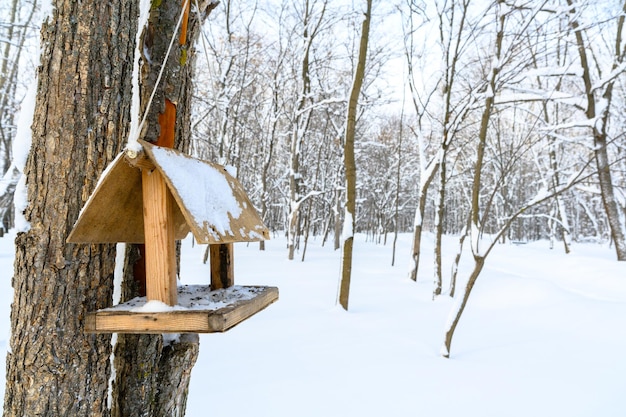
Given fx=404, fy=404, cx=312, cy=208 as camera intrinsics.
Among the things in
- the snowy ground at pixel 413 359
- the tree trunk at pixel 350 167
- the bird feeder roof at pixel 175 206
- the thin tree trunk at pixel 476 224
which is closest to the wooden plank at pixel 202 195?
the bird feeder roof at pixel 175 206

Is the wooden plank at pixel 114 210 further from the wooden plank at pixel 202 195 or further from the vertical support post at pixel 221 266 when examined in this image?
the vertical support post at pixel 221 266

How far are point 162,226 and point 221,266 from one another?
0.47 meters

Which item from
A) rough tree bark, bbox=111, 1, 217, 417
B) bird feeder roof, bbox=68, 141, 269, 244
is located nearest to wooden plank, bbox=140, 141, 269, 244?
bird feeder roof, bbox=68, 141, 269, 244

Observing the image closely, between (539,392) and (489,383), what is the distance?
1.13 ft

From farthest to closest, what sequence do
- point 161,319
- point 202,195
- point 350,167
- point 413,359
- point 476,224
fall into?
point 350,167
point 476,224
point 413,359
point 202,195
point 161,319

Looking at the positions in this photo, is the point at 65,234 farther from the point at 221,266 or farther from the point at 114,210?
the point at 221,266

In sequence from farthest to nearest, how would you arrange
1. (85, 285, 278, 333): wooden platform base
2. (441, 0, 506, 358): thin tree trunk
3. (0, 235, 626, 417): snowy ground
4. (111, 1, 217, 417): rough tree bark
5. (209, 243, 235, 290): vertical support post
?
(441, 0, 506, 358): thin tree trunk → (0, 235, 626, 417): snowy ground → (209, 243, 235, 290): vertical support post → (111, 1, 217, 417): rough tree bark → (85, 285, 278, 333): wooden platform base

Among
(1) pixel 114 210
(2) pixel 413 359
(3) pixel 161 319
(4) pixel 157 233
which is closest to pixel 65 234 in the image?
(1) pixel 114 210

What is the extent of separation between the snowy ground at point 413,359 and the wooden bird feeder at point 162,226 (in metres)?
1.61

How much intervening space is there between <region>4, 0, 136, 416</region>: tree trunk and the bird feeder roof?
11 cm

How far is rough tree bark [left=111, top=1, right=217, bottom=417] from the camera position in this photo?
1397 millimetres

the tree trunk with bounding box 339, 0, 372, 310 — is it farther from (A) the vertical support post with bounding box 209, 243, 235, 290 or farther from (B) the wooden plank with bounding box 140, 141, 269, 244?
(B) the wooden plank with bounding box 140, 141, 269, 244

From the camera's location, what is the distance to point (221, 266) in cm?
162

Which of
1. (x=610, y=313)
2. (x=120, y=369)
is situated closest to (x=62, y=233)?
(x=120, y=369)
